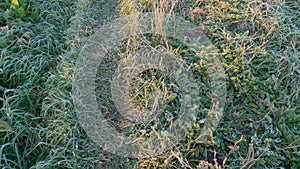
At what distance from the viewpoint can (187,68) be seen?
233 cm

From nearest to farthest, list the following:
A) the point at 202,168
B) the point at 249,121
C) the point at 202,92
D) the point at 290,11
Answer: the point at 202,168
the point at 249,121
the point at 202,92
the point at 290,11

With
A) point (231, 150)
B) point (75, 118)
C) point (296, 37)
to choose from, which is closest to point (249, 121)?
point (231, 150)

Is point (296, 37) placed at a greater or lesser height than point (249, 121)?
greater

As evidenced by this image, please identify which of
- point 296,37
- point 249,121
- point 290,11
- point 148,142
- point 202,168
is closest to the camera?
point 202,168

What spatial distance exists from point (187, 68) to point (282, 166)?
0.89 metres

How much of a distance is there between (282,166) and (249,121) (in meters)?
0.34

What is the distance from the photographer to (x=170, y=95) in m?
2.12

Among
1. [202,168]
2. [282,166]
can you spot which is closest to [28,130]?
[202,168]

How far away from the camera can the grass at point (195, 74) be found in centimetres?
188

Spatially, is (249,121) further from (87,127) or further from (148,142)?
(87,127)

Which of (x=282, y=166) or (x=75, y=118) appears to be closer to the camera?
(x=282, y=166)

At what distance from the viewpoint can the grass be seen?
1.88 metres

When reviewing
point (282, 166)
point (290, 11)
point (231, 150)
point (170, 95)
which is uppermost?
point (290, 11)

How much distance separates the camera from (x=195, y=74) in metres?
2.30
